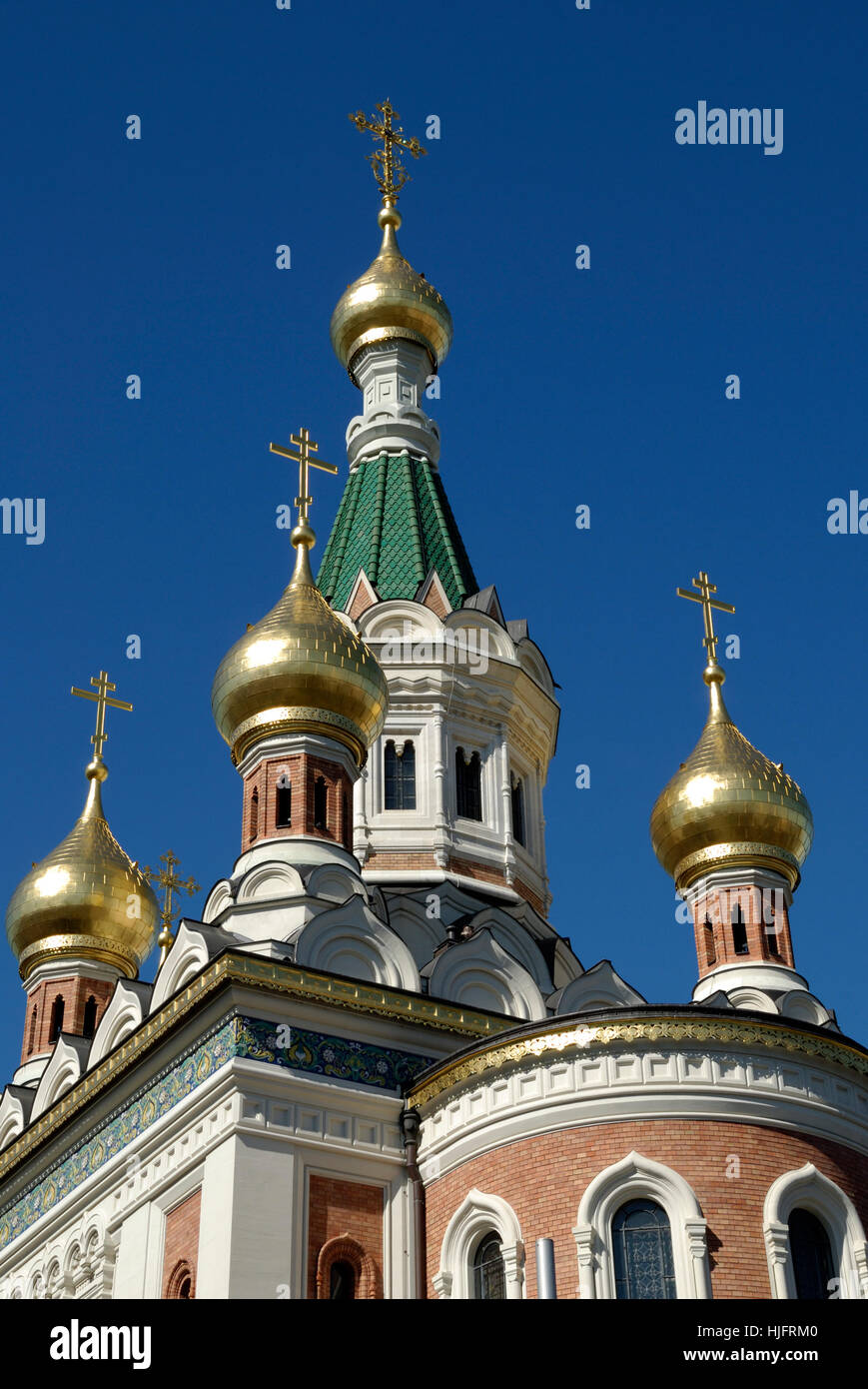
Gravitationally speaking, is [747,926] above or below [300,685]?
below

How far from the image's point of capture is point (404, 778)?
53.3ft

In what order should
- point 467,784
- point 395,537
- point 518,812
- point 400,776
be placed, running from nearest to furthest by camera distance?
point 400,776, point 467,784, point 518,812, point 395,537

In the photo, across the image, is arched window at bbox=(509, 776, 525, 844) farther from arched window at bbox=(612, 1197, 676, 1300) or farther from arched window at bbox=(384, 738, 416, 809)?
arched window at bbox=(612, 1197, 676, 1300)

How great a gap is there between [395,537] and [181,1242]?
7.73 metres

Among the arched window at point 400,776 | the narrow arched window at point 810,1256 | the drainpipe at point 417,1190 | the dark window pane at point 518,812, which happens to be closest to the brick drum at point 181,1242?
the drainpipe at point 417,1190

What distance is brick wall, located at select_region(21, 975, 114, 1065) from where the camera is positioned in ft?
56.2

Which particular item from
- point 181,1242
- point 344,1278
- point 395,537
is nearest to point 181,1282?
point 181,1242

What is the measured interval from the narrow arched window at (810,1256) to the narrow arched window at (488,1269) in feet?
5.43

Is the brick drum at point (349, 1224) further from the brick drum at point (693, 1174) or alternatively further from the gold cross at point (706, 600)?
the gold cross at point (706, 600)

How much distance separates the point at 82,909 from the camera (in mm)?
17297

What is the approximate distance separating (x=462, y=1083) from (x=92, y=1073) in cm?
305

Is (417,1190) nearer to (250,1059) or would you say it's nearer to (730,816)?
(250,1059)

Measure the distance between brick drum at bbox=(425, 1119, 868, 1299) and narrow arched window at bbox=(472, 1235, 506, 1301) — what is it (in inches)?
10.2
